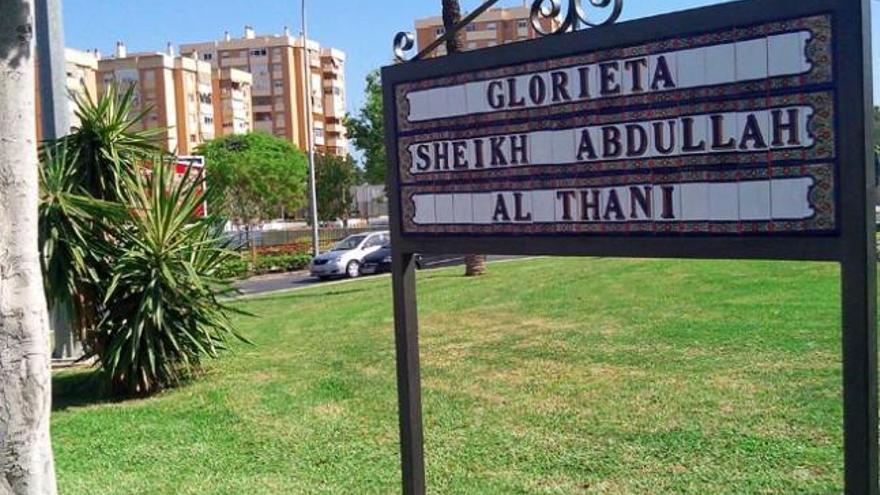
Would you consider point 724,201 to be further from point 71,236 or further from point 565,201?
A: point 71,236

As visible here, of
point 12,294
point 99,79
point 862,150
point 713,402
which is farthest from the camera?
point 99,79

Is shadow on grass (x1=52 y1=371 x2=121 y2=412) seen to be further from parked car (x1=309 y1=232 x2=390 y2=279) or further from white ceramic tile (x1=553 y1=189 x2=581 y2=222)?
parked car (x1=309 y1=232 x2=390 y2=279)

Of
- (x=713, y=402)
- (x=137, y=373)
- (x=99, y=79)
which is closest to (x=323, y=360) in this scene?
(x=137, y=373)

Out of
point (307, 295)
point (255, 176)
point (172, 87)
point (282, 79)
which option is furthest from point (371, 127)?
point (282, 79)

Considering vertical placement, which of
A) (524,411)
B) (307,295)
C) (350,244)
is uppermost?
(350,244)

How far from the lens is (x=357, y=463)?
5.51 m

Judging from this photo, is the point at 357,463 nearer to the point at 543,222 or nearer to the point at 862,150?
the point at 543,222

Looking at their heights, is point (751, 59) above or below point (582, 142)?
above

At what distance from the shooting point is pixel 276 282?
91.2 feet

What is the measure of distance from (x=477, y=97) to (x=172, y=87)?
299ft

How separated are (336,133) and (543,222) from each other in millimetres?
109756

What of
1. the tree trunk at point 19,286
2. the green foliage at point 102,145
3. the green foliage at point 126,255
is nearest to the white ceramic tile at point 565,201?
the tree trunk at point 19,286

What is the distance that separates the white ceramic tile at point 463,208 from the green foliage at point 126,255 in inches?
194

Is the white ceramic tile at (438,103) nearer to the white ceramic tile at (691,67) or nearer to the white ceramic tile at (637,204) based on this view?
the white ceramic tile at (637,204)
